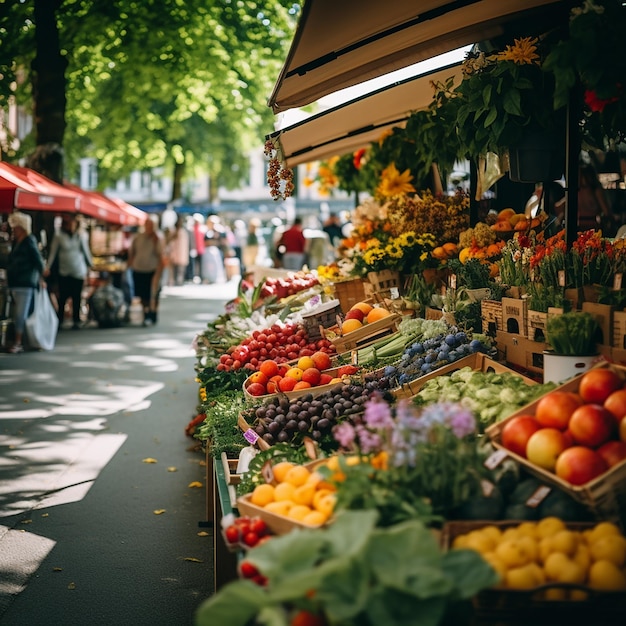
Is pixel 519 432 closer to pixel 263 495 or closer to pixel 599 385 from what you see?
pixel 599 385

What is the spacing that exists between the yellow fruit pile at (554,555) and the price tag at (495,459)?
0.35 metres

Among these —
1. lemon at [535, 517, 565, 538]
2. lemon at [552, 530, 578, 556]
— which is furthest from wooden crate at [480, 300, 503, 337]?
lemon at [552, 530, 578, 556]

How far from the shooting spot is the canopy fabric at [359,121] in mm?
8734

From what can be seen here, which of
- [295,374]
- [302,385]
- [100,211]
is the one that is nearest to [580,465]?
[302,385]

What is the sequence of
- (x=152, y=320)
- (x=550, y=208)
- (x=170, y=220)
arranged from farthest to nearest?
(x=170, y=220), (x=152, y=320), (x=550, y=208)

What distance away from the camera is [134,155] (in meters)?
31.2

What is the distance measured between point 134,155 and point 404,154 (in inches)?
870

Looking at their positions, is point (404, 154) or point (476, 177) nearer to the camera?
point (476, 177)

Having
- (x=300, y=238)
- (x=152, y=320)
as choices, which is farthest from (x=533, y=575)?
(x=300, y=238)

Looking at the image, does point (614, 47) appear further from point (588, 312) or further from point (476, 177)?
point (476, 177)

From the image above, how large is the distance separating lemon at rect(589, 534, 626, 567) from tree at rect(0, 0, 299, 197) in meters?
15.3

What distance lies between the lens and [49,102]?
17.4 metres

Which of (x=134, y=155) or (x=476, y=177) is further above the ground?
(x=134, y=155)

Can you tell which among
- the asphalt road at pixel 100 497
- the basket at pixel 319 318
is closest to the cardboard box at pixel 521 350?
the asphalt road at pixel 100 497
